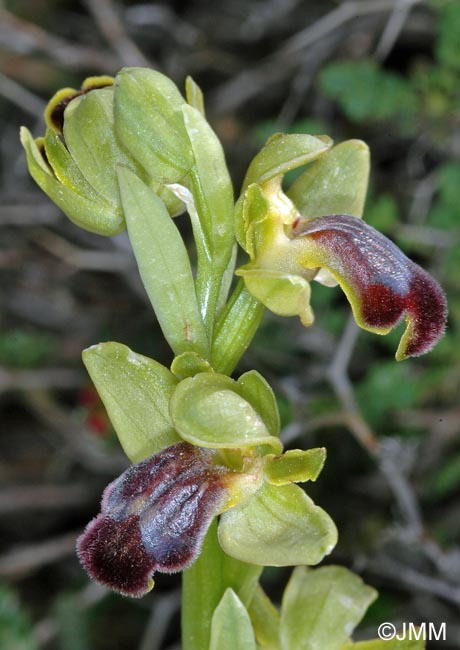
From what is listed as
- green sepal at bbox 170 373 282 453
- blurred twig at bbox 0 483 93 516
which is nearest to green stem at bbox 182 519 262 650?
green sepal at bbox 170 373 282 453

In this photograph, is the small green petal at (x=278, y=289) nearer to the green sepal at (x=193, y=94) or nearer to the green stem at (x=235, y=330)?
the green stem at (x=235, y=330)

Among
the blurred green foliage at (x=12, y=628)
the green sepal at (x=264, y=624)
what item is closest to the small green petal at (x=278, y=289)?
the green sepal at (x=264, y=624)

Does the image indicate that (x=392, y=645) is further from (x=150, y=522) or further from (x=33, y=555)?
(x=33, y=555)

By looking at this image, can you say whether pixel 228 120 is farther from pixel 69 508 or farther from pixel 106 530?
pixel 106 530

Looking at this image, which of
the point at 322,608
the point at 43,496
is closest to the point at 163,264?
the point at 322,608

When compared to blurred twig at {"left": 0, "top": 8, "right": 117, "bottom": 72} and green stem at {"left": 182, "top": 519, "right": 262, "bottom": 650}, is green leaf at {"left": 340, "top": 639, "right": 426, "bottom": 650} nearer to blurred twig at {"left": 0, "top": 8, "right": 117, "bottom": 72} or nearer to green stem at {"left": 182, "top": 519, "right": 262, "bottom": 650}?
green stem at {"left": 182, "top": 519, "right": 262, "bottom": 650}
